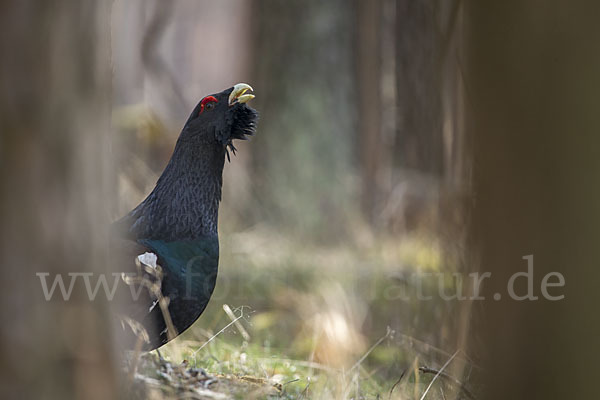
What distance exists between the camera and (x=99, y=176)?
139 centimetres

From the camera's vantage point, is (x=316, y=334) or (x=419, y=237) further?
(x=419, y=237)

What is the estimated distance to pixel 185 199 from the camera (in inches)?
105

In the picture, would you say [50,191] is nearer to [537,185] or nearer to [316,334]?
[537,185]

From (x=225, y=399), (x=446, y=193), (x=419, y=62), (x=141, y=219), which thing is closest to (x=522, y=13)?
(x=225, y=399)

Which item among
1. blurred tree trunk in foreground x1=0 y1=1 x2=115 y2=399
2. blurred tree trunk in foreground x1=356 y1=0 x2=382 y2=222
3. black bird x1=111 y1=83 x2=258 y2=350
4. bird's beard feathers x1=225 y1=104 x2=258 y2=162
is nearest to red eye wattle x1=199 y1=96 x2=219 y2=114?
black bird x1=111 y1=83 x2=258 y2=350

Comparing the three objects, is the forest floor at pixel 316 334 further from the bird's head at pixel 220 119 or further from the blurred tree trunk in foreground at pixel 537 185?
the bird's head at pixel 220 119

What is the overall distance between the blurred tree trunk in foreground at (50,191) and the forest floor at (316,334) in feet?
1.84

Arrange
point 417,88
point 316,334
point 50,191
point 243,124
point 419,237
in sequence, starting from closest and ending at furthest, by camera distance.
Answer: point 50,191 → point 243,124 → point 316,334 → point 417,88 → point 419,237

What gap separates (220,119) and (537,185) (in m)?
1.56

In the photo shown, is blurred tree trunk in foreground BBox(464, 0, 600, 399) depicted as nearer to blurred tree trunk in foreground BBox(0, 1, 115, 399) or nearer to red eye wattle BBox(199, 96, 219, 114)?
blurred tree trunk in foreground BBox(0, 1, 115, 399)

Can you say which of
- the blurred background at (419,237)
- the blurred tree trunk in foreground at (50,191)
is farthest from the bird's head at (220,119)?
the blurred tree trunk in foreground at (50,191)

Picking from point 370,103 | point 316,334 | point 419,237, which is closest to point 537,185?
point 316,334

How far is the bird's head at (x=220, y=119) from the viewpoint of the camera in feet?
8.90

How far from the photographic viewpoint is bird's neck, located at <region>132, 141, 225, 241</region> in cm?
264
